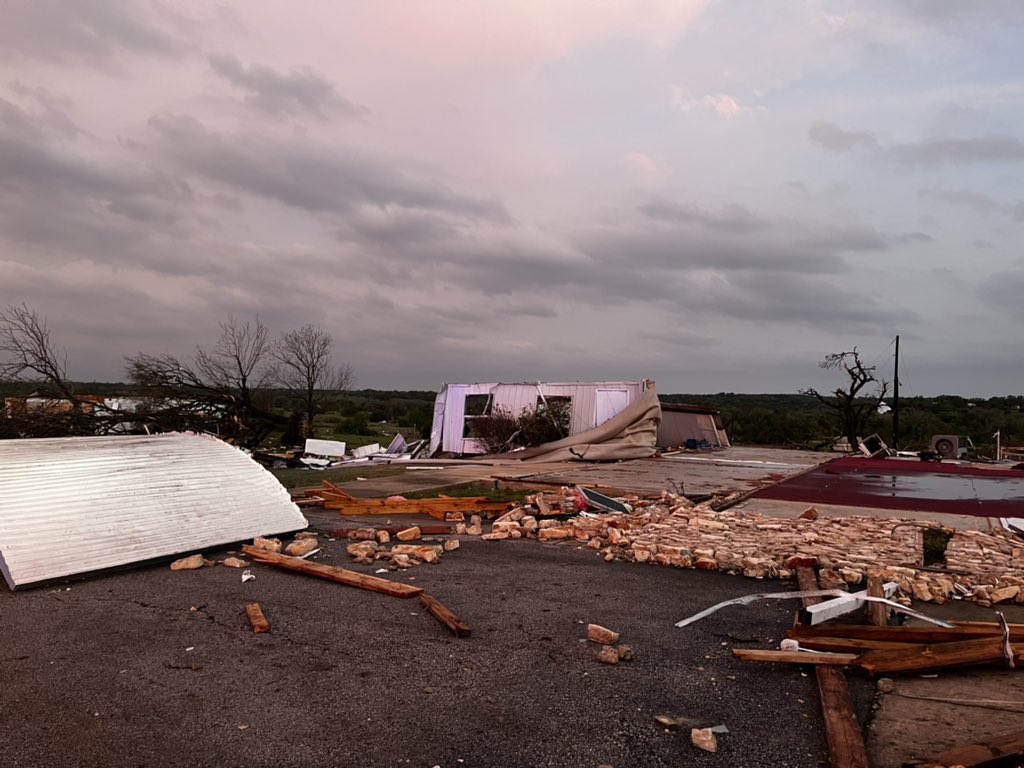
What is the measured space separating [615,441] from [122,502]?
15.9 meters

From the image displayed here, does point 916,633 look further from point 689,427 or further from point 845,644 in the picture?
point 689,427

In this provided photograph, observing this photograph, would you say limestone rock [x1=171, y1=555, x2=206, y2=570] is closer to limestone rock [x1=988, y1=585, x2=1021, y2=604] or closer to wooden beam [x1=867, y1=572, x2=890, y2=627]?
wooden beam [x1=867, y1=572, x2=890, y2=627]

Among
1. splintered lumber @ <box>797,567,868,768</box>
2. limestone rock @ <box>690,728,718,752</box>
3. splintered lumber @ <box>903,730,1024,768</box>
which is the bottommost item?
limestone rock @ <box>690,728,718,752</box>

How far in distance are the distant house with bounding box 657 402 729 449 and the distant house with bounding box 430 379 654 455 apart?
2.43 metres

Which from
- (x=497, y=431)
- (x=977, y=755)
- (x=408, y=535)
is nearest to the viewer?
(x=977, y=755)

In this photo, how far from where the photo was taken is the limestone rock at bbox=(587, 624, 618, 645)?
4.98 metres

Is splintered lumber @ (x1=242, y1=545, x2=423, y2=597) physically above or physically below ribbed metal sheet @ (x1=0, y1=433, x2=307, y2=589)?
below

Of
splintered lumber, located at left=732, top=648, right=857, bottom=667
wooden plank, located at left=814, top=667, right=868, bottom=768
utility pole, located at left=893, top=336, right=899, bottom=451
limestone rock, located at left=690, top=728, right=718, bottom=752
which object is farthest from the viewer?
utility pole, located at left=893, top=336, right=899, bottom=451

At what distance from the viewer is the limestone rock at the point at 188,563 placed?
23.2 ft

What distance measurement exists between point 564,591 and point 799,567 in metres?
2.44

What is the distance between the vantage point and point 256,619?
17.7 feet

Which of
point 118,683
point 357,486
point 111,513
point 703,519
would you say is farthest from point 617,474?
point 118,683

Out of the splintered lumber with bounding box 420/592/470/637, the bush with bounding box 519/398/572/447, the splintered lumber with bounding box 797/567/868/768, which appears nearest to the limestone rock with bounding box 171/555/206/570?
the splintered lumber with bounding box 420/592/470/637

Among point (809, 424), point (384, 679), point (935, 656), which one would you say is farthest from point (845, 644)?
point (809, 424)
